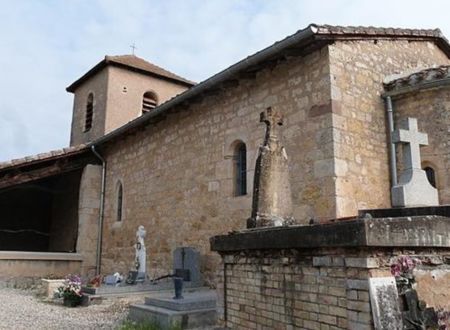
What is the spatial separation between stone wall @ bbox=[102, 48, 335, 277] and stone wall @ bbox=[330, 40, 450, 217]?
20 centimetres

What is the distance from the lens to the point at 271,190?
4777mm

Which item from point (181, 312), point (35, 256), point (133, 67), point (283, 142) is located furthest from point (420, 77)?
point (133, 67)

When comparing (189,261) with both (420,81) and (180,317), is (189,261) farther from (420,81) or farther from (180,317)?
(420,81)

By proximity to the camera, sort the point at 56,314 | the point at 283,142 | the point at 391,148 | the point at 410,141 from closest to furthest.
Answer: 1. the point at 410,141
2. the point at 391,148
3. the point at 56,314
4. the point at 283,142

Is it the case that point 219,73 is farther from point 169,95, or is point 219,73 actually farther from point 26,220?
point 26,220

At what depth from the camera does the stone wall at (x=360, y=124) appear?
6.76 metres

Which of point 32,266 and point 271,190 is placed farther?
point 32,266

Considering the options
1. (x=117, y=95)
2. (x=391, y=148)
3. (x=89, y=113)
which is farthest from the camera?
(x=89, y=113)

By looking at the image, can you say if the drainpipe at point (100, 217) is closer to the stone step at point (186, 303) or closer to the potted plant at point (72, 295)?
the potted plant at point (72, 295)

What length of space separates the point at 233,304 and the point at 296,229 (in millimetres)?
1314

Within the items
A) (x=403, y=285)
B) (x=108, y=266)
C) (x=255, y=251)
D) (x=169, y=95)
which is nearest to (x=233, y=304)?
(x=255, y=251)

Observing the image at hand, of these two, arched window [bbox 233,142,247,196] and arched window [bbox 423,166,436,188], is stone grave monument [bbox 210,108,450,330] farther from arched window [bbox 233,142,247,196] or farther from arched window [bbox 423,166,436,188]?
arched window [bbox 233,142,247,196]

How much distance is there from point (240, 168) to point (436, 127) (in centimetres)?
366

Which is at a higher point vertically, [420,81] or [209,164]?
[420,81]
